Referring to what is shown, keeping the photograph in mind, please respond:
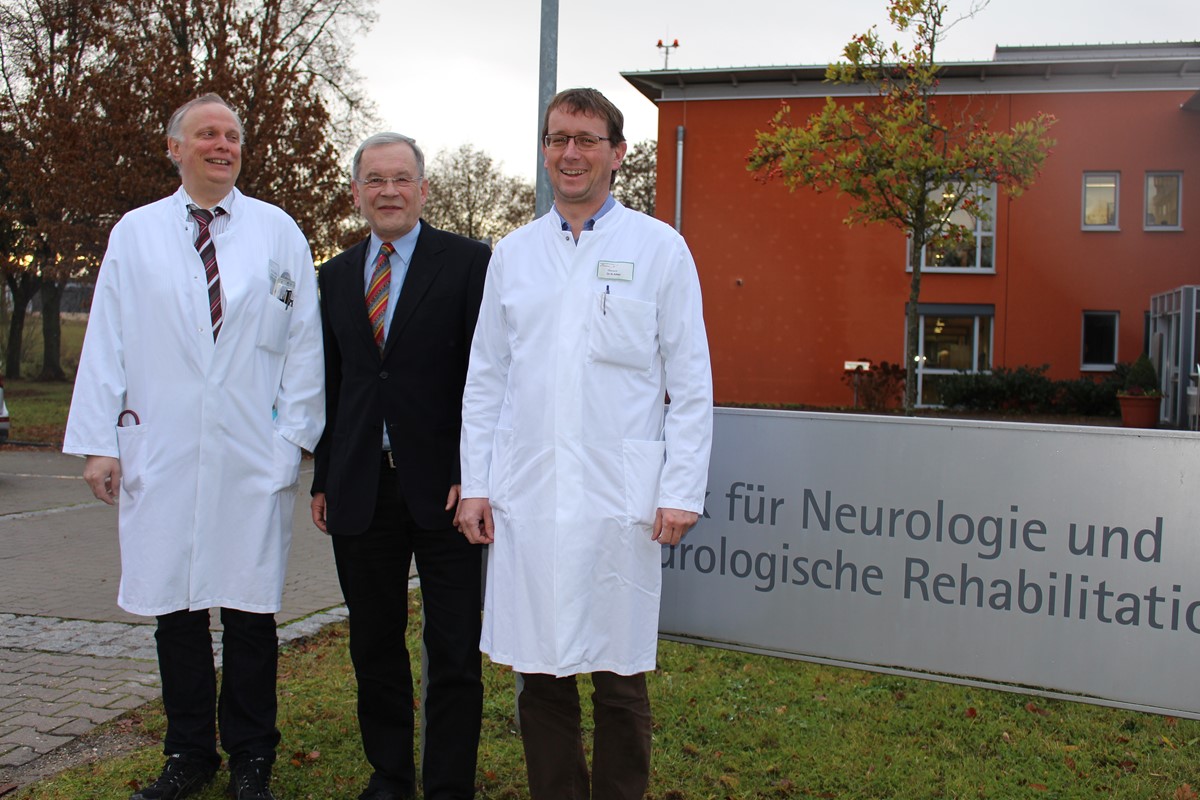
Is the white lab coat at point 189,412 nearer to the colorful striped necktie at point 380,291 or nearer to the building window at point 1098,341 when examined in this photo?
the colorful striped necktie at point 380,291

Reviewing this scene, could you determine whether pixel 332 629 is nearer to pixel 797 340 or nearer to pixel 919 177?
pixel 919 177

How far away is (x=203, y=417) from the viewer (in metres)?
3.41

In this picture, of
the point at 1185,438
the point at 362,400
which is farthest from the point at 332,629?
the point at 1185,438

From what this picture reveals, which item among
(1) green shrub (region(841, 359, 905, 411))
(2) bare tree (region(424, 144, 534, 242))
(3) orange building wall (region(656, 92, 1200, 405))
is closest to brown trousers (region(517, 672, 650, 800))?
(1) green shrub (region(841, 359, 905, 411))

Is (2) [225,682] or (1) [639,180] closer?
(2) [225,682]

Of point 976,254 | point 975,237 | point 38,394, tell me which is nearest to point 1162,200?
point 975,237

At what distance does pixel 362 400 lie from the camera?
134 inches

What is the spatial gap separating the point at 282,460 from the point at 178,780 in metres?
1.12

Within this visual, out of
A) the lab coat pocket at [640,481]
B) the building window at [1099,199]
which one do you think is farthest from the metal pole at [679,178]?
the lab coat pocket at [640,481]

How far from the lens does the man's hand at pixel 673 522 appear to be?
2967 mm

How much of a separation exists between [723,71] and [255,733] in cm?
2775

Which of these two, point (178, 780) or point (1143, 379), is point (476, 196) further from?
point (178, 780)

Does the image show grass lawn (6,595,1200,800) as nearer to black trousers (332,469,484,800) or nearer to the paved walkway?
the paved walkway

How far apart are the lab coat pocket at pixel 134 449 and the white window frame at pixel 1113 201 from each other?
29138 mm
